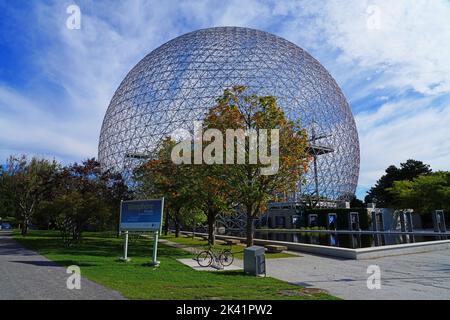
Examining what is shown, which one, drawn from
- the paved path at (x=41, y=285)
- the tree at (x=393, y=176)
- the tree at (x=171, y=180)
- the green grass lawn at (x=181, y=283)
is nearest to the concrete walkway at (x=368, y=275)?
the green grass lawn at (x=181, y=283)

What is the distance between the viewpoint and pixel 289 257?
667 inches

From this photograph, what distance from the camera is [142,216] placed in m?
14.9

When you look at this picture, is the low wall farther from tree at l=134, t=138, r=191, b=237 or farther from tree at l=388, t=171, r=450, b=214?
tree at l=388, t=171, r=450, b=214

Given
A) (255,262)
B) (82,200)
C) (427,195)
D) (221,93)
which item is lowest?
(255,262)

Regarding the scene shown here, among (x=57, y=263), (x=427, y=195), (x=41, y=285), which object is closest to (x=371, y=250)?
(x=57, y=263)

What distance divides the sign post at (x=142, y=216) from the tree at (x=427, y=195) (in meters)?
36.5

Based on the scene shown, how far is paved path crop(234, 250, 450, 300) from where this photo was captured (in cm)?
848

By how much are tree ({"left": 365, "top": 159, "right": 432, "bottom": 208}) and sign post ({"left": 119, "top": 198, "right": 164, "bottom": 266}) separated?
55.2 metres

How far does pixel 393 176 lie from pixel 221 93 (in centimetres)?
4280

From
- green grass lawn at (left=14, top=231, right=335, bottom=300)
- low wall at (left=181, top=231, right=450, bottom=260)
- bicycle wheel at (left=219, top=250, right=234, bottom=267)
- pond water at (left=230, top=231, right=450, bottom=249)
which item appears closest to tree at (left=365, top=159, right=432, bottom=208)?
pond water at (left=230, top=231, right=450, bottom=249)

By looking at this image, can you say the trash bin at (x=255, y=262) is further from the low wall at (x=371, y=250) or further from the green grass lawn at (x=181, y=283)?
the low wall at (x=371, y=250)

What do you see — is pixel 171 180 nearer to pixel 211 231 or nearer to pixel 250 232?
pixel 211 231

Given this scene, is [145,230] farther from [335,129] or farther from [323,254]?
[335,129]
